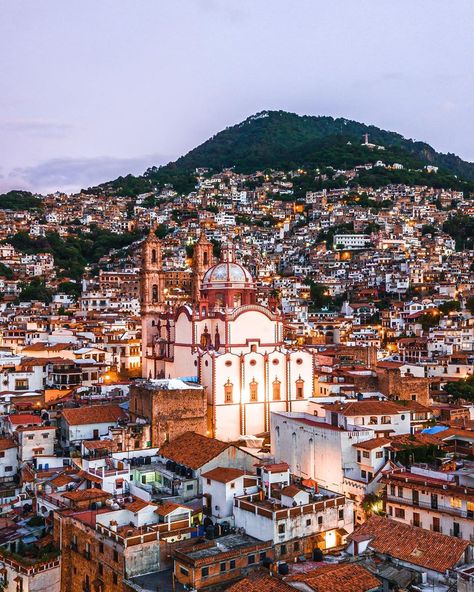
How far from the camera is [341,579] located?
1742 centimetres

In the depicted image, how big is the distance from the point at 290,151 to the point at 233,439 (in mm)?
129605

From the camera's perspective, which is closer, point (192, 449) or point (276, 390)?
point (192, 449)

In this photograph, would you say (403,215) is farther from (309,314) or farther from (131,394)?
(131,394)

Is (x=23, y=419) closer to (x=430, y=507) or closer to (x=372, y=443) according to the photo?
(x=372, y=443)

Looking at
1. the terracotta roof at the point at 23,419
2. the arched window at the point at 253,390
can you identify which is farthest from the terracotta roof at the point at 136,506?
the arched window at the point at 253,390

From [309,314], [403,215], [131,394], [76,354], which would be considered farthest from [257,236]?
[131,394]

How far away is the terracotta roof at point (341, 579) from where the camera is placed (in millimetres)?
17094

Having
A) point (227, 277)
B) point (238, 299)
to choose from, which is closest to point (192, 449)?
point (238, 299)

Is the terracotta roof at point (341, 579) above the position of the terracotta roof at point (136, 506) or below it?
below

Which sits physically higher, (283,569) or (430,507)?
(430,507)

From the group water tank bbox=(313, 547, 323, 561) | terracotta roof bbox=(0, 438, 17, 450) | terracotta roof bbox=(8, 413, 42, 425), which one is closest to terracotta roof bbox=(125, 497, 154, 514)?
water tank bbox=(313, 547, 323, 561)

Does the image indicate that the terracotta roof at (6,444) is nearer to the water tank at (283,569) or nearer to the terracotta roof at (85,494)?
the terracotta roof at (85,494)

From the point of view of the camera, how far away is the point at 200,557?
1880 cm

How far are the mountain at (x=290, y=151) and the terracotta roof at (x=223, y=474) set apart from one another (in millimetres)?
105749
